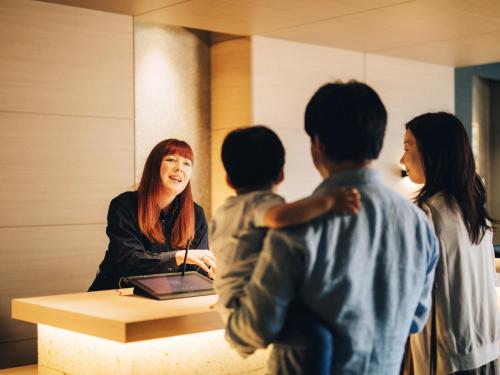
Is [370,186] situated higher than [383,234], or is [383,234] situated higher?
[370,186]

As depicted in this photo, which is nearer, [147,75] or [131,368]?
[131,368]

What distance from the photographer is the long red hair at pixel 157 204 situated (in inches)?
136

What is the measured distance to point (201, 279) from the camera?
2.87 m

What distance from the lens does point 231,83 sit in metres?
5.68

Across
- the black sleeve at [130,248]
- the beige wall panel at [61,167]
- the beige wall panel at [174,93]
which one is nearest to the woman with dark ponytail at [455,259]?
the black sleeve at [130,248]

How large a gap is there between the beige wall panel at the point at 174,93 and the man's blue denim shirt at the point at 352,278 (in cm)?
364

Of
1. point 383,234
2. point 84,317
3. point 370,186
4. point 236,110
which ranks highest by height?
point 236,110

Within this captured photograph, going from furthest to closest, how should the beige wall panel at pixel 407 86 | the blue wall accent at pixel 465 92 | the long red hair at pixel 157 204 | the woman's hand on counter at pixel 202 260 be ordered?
the blue wall accent at pixel 465 92
the beige wall panel at pixel 407 86
the long red hair at pixel 157 204
the woman's hand on counter at pixel 202 260

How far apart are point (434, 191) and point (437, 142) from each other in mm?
151

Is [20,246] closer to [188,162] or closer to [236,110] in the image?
[188,162]

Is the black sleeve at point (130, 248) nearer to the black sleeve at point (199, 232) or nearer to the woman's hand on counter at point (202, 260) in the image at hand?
the woman's hand on counter at point (202, 260)

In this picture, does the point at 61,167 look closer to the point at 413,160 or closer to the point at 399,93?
the point at 413,160

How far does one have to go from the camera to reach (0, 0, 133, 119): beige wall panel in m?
4.38

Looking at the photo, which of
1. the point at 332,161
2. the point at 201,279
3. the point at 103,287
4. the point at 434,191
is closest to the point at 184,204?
the point at 103,287
